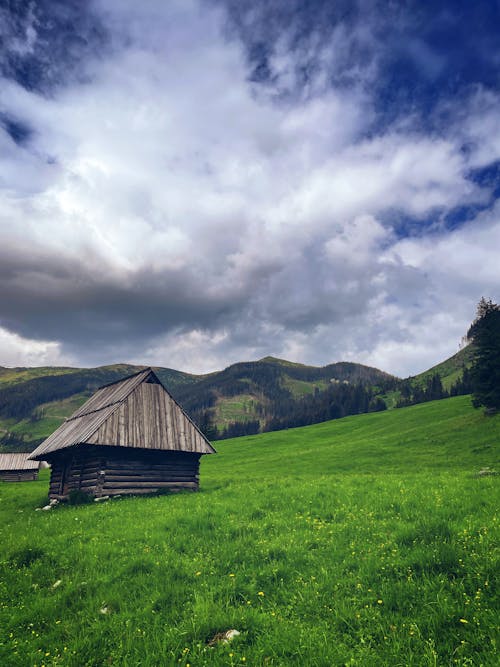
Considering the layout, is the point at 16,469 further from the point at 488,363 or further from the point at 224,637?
the point at 224,637

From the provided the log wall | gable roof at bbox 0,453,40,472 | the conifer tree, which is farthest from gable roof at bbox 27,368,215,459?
gable roof at bbox 0,453,40,472

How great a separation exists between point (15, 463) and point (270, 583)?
3359 inches

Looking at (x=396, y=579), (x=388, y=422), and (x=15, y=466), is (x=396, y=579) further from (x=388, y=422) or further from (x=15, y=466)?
(x=15, y=466)

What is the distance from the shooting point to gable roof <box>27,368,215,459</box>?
2548 cm

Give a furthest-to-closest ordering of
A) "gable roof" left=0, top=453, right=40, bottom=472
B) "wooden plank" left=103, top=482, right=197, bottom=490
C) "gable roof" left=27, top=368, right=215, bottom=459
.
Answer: "gable roof" left=0, top=453, right=40, bottom=472
"gable roof" left=27, top=368, right=215, bottom=459
"wooden plank" left=103, top=482, right=197, bottom=490

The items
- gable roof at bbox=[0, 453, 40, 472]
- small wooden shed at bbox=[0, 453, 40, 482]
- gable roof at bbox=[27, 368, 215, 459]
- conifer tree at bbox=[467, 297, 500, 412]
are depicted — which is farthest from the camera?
small wooden shed at bbox=[0, 453, 40, 482]

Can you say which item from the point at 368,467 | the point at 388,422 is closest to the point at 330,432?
the point at 388,422

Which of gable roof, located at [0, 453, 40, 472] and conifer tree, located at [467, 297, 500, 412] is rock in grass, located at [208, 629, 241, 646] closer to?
conifer tree, located at [467, 297, 500, 412]

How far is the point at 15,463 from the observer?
79500 mm

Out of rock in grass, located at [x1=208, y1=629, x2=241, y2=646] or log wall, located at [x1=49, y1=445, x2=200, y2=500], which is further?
log wall, located at [x1=49, y1=445, x2=200, y2=500]

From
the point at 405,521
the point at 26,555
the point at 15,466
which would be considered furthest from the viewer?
the point at 15,466

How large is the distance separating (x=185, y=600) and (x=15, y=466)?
84110 mm

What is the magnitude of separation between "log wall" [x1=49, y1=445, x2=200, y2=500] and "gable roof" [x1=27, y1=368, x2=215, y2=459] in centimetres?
82

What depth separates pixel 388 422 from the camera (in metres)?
83.4
